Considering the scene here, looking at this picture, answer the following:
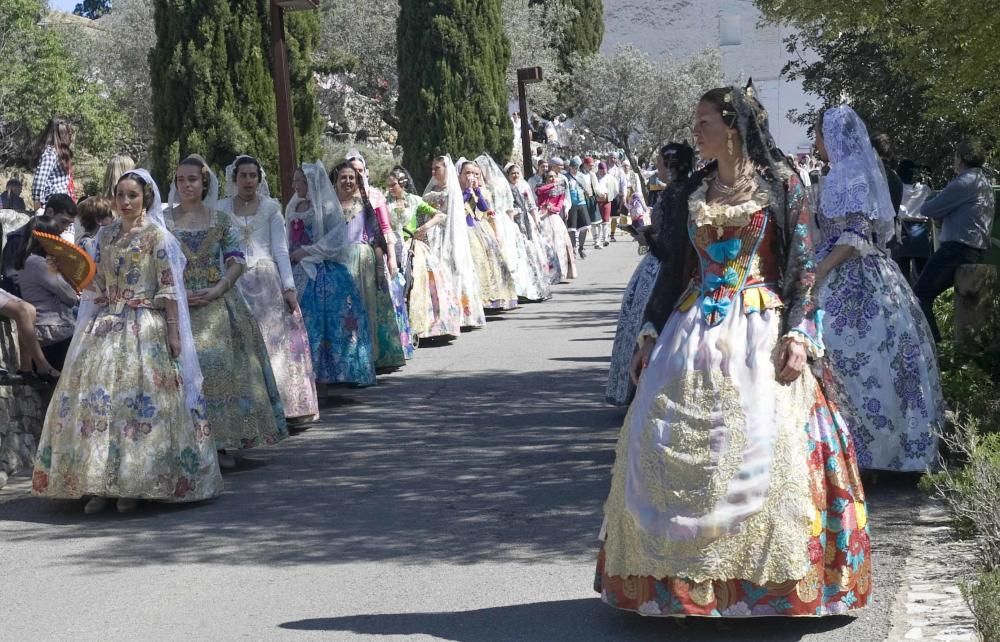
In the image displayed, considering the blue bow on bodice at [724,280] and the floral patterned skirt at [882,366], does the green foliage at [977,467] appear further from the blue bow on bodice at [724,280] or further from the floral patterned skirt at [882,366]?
the blue bow on bodice at [724,280]

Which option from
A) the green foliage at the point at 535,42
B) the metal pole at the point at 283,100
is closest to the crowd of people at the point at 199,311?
the metal pole at the point at 283,100

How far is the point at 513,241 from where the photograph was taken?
19.2 m

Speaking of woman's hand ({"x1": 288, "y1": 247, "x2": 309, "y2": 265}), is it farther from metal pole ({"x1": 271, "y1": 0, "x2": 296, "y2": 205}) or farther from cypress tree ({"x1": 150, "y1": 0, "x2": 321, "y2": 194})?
cypress tree ({"x1": 150, "y1": 0, "x2": 321, "y2": 194})

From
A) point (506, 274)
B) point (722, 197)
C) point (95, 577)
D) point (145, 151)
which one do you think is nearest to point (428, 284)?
point (506, 274)

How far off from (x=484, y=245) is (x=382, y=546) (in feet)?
37.5

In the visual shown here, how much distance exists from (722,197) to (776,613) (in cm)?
146

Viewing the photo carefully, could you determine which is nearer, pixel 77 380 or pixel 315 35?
pixel 77 380

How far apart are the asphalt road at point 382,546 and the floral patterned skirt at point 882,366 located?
10.4 inches

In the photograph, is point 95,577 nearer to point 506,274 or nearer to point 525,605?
point 525,605

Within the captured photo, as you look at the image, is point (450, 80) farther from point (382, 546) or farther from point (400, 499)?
point (382, 546)

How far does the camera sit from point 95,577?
21.8 feet

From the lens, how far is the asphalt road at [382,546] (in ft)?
18.6

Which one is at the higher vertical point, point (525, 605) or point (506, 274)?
point (506, 274)

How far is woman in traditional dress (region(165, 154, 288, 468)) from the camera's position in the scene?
9055 mm
